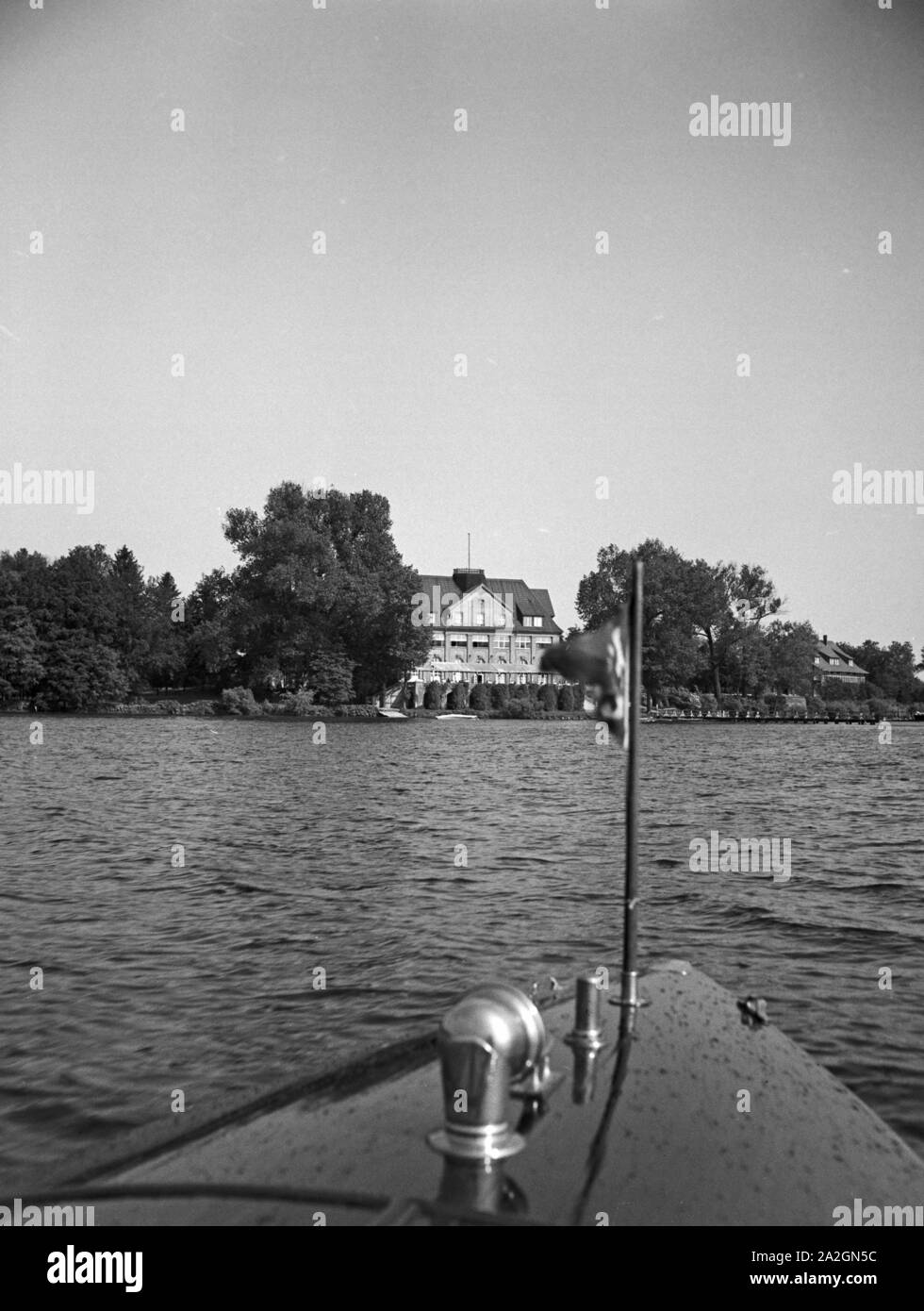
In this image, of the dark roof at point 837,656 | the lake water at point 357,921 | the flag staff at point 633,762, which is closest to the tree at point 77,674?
the lake water at point 357,921

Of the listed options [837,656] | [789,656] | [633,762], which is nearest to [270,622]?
[789,656]

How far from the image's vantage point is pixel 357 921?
12.5m

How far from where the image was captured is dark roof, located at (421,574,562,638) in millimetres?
115062

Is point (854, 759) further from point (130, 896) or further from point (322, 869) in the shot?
point (130, 896)

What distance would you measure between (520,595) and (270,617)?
115ft

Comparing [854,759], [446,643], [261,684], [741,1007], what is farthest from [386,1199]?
[446,643]

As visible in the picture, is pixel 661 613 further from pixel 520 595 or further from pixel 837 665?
pixel 837 665

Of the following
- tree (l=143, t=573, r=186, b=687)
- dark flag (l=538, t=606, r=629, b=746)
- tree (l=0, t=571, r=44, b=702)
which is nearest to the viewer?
dark flag (l=538, t=606, r=629, b=746)

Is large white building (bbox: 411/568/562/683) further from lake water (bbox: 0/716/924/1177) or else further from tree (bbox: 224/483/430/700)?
lake water (bbox: 0/716/924/1177)

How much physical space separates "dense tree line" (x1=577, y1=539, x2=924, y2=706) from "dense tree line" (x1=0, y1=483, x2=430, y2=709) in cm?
2781

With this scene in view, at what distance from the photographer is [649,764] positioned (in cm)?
4366

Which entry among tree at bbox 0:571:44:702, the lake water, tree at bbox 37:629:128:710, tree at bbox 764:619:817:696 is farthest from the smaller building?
the lake water

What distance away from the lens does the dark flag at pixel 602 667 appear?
132 inches
